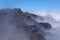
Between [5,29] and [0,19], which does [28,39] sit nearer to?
[5,29]

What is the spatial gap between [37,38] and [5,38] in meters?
18.0

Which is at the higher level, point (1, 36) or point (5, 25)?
point (5, 25)

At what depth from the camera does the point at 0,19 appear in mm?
74750

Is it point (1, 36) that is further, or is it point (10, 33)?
point (10, 33)

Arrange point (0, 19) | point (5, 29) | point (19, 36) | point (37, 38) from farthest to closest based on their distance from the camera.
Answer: point (0, 19) < point (37, 38) < point (5, 29) < point (19, 36)

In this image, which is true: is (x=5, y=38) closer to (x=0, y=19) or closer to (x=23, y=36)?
(x=23, y=36)

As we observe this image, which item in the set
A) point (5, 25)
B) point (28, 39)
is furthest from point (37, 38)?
point (5, 25)

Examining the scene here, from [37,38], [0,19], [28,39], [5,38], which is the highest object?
[0,19]

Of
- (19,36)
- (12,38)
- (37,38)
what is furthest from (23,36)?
(37,38)

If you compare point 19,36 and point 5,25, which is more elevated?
point 5,25

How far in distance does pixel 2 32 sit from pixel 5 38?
629 centimetres

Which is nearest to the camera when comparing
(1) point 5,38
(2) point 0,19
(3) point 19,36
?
(1) point 5,38

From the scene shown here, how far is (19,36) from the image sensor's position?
5906 centimetres

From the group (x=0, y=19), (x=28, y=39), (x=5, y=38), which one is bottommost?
(x=5, y=38)
